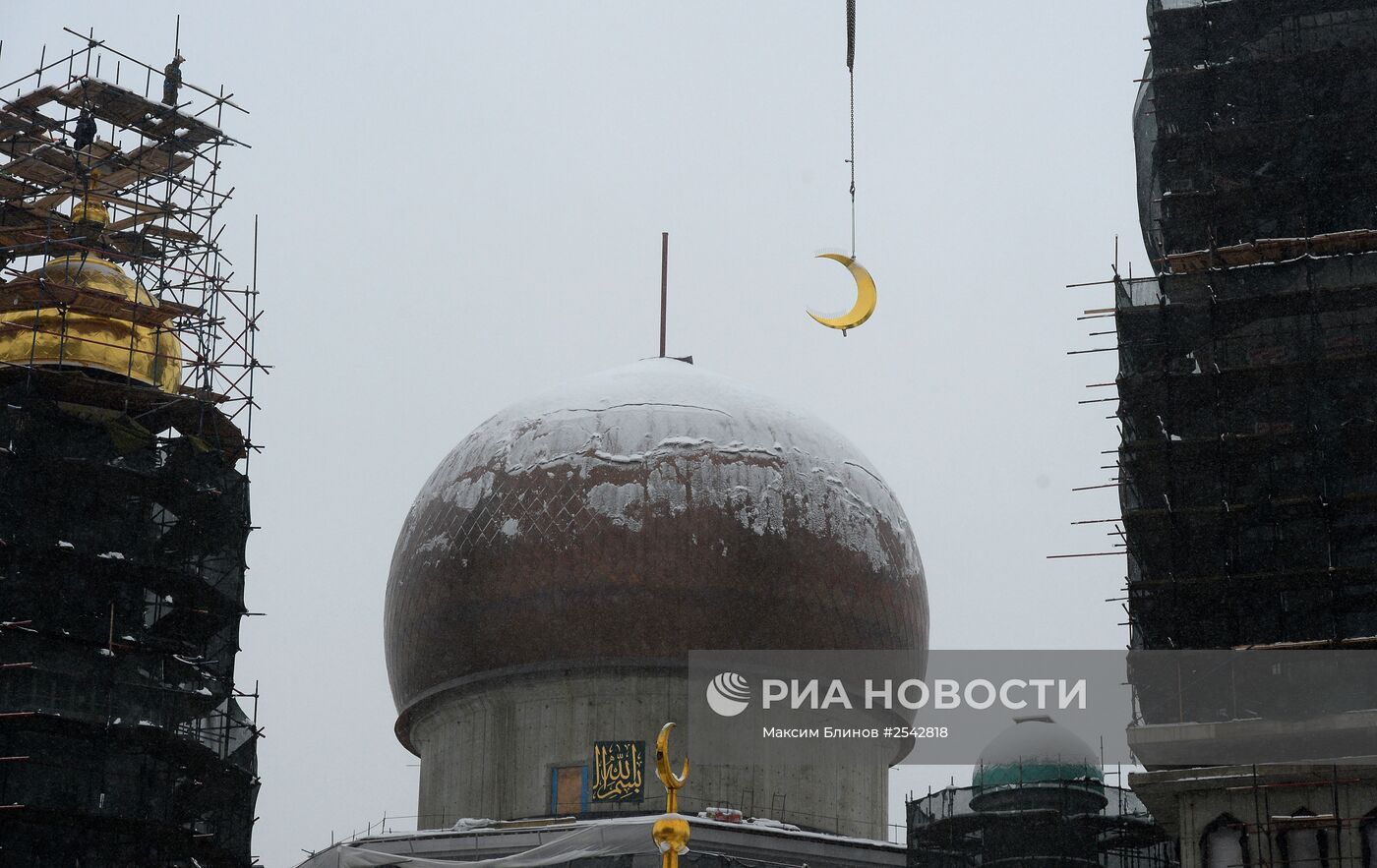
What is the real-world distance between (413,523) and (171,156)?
848 centimetres

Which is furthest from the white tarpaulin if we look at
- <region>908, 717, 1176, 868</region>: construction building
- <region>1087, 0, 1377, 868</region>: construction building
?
<region>1087, 0, 1377, 868</region>: construction building

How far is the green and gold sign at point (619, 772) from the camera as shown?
38281 millimetres

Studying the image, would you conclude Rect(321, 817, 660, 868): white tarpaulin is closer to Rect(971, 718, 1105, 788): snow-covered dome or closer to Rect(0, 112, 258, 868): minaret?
Rect(0, 112, 258, 868): minaret

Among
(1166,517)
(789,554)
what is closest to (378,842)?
(789,554)

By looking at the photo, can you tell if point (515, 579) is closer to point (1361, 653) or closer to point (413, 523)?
point (413, 523)

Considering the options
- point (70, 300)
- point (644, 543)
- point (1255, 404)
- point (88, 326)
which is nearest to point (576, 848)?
point (644, 543)

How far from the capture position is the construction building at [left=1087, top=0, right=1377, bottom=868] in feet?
111

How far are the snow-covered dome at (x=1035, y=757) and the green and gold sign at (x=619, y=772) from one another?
6475 mm

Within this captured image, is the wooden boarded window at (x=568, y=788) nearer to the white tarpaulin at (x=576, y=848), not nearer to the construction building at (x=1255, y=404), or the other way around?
the white tarpaulin at (x=576, y=848)

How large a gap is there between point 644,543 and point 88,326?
10.1 metres

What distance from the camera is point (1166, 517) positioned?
117 ft

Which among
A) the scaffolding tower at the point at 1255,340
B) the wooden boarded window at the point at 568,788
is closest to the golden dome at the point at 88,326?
the wooden boarded window at the point at 568,788

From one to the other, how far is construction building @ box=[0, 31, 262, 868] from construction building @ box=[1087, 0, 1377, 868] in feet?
49.1

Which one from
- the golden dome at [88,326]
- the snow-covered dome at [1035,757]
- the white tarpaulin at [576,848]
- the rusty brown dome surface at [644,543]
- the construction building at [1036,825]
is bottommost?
the white tarpaulin at [576,848]
